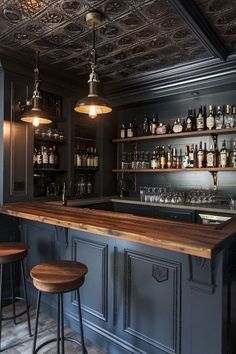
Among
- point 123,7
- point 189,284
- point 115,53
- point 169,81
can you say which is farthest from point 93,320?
point 169,81

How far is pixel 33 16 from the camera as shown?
2.29 meters

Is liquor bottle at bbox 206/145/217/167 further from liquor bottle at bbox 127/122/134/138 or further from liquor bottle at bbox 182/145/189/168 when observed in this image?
liquor bottle at bbox 127/122/134/138

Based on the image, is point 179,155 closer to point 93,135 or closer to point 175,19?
point 93,135

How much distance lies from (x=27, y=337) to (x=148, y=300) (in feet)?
3.73

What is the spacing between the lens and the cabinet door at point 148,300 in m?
1.61

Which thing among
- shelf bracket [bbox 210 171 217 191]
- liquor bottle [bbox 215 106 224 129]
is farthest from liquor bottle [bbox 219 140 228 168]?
liquor bottle [bbox 215 106 224 129]

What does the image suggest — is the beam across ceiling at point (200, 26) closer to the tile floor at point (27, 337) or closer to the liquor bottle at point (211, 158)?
the liquor bottle at point (211, 158)

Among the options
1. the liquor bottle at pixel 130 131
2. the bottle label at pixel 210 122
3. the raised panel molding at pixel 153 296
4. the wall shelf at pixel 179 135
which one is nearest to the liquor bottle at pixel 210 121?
the bottle label at pixel 210 122

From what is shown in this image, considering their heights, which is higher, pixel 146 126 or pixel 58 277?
pixel 146 126

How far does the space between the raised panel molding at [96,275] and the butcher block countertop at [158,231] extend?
243 millimetres

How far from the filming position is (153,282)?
1.71 meters

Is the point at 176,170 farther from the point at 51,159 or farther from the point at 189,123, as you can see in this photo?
the point at 51,159

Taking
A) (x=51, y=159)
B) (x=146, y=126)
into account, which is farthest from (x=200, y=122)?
(x=51, y=159)

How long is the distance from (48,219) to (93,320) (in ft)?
2.83
